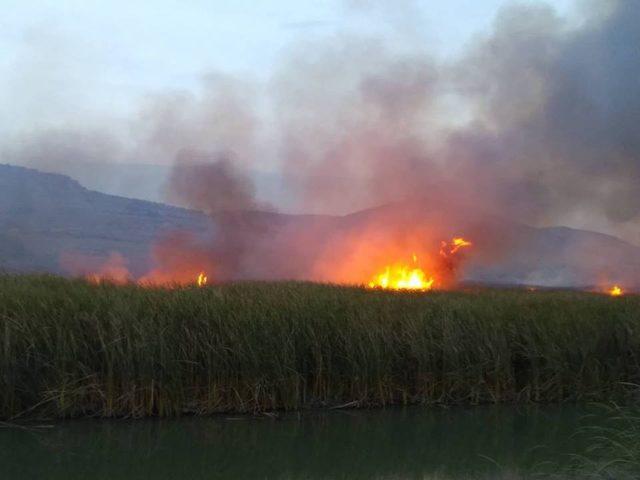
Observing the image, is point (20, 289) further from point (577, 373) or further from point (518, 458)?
point (577, 373)

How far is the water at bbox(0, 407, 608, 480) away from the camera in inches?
314

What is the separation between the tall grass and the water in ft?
1.33

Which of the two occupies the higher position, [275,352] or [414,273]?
[414,273]

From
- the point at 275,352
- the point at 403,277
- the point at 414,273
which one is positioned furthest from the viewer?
the point at 414,273

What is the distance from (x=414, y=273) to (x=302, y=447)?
23.5 m

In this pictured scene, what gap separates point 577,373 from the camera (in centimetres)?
1170

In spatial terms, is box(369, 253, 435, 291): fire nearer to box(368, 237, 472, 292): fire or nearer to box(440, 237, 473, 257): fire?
box(368, 237, 472, 292): fire

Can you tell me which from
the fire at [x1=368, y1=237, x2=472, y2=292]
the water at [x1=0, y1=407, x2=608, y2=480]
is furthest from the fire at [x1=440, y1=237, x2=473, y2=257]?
the water at [x1=0, y1=407, x2=608, y2=480]

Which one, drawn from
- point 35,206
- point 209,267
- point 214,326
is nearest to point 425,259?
point 209,267

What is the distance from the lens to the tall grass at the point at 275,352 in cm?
940

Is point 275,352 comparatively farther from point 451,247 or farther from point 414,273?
point 451,247

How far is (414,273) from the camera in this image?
32000mm

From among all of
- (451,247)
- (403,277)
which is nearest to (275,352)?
(403,277)

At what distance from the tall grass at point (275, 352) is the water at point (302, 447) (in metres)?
0.40
